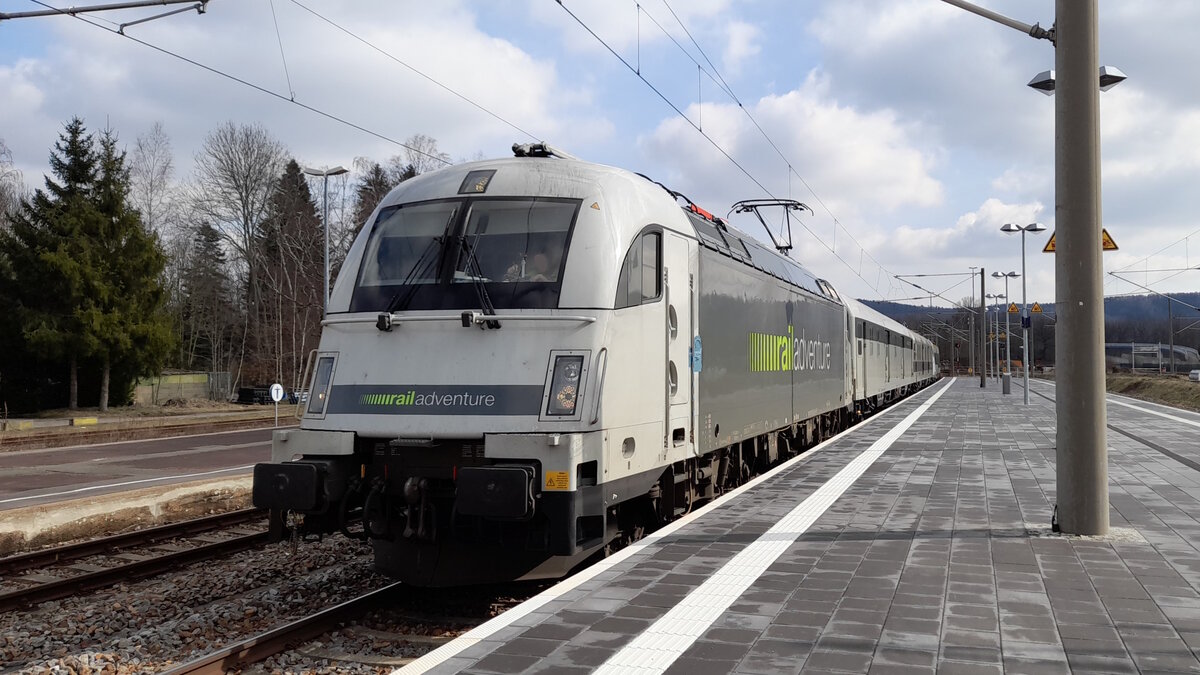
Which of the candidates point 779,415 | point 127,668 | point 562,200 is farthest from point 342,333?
point 779,415

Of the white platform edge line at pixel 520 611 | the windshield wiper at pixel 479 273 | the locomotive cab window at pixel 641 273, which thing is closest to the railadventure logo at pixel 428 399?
the windshield wiper at pixel 479 273

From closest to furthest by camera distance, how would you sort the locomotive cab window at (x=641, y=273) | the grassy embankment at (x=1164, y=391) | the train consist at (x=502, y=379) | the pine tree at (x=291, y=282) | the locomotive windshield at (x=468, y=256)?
1. the train consist at (x=502, y=379)
2. the locomotive windshield at (x=468, y=256)
3. the locomotive cab window at (x=641, y=273)
4. the grassy embankment at (x=1164, y=391)
5. the pine tree at (x=291, y=282)

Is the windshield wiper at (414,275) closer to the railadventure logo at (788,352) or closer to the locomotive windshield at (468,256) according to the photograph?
the locomotive windshield at (468,256)

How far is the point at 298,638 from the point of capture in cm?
665

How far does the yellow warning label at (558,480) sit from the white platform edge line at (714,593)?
1.16 meters

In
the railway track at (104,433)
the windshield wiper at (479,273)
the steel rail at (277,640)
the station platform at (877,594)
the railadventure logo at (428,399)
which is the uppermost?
the windshield wiper at (479,273)

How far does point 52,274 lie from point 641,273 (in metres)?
32.5

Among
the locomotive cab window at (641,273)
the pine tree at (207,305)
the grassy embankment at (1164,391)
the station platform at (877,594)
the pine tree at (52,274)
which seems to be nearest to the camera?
the station platform at (877,594)

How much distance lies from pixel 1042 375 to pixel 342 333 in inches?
3410

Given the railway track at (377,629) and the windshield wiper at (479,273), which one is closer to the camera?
the railway track at (377,629)

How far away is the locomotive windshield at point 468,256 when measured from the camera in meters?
7.07

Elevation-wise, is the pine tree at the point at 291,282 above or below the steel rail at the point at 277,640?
above

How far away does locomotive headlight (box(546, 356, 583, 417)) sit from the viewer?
6590 mm

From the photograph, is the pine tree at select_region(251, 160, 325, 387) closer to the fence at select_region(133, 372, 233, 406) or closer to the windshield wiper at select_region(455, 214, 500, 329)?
the fence at select_region(133, 372, 233, 406)
